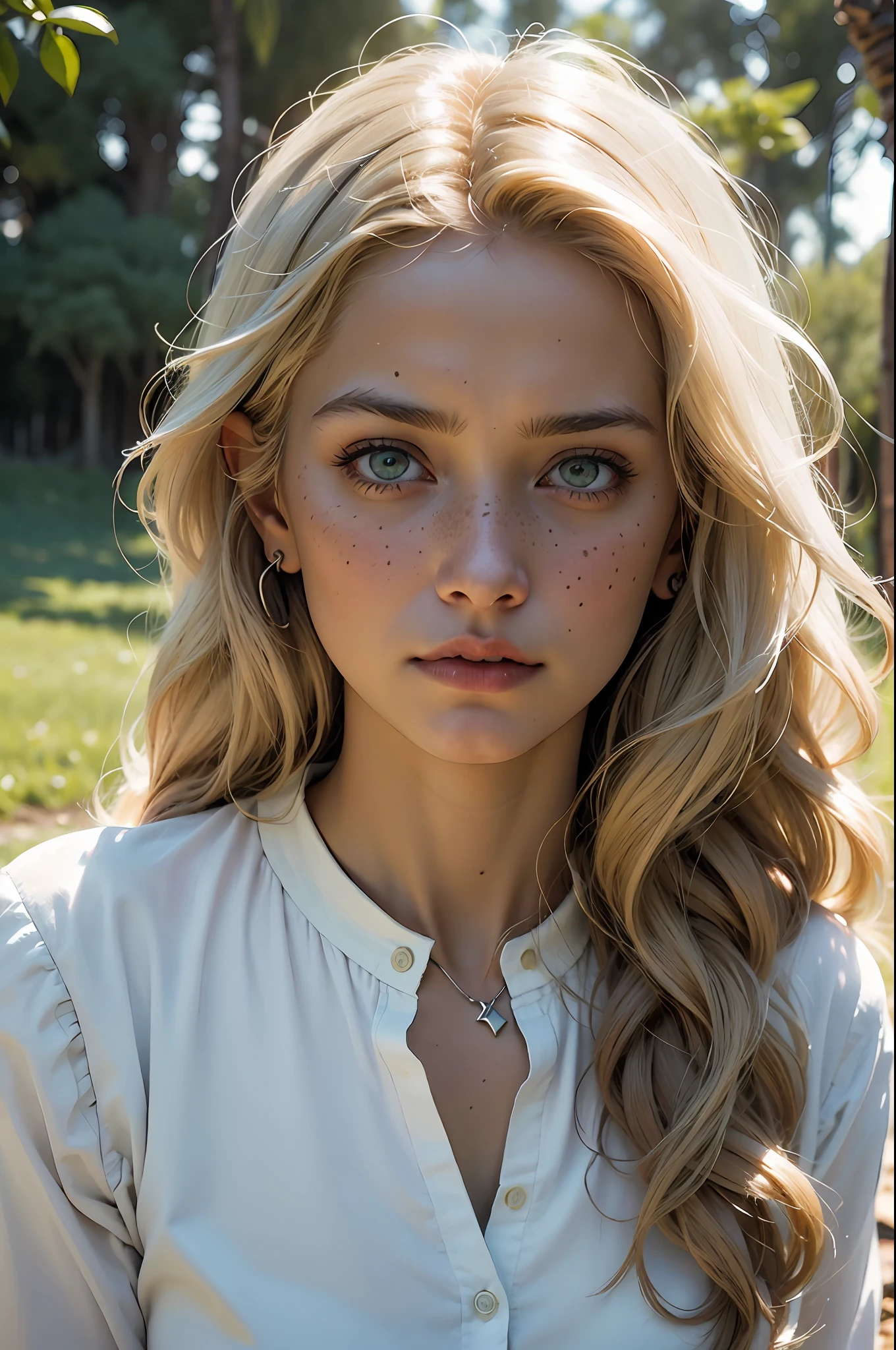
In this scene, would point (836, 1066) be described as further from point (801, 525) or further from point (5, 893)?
point (5, 893)

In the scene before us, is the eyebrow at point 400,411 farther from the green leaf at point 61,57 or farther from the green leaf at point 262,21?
the green leaf at point 262,21

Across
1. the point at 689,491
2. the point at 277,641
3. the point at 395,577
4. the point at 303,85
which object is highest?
the point at 303,85

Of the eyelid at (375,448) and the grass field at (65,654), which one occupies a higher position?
the eyelid at (375,448)

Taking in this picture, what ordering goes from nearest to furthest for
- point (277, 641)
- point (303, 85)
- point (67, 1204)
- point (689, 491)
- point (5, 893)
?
point (67, 1204)
point (5, 893)
point (689, 491)
point (277, 641)
point (303, 85)

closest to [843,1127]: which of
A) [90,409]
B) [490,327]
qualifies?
[490,327]

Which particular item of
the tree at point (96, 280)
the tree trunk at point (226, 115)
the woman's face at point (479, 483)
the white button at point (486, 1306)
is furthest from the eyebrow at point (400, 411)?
the tree at point (96, 280)

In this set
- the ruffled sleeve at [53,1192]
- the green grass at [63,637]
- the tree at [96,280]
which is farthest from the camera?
the tree at [96,280]

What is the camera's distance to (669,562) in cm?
185

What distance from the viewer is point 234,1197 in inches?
61.2

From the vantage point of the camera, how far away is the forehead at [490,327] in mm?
1540

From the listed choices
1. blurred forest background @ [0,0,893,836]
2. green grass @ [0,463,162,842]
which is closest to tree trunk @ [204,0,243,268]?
blurred forest background @ [0,0,893,836]

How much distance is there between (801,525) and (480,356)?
550 millimetres

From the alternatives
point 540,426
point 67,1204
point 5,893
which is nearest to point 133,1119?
point 67,1204

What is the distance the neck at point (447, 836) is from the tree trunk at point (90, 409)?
78.2 feet
